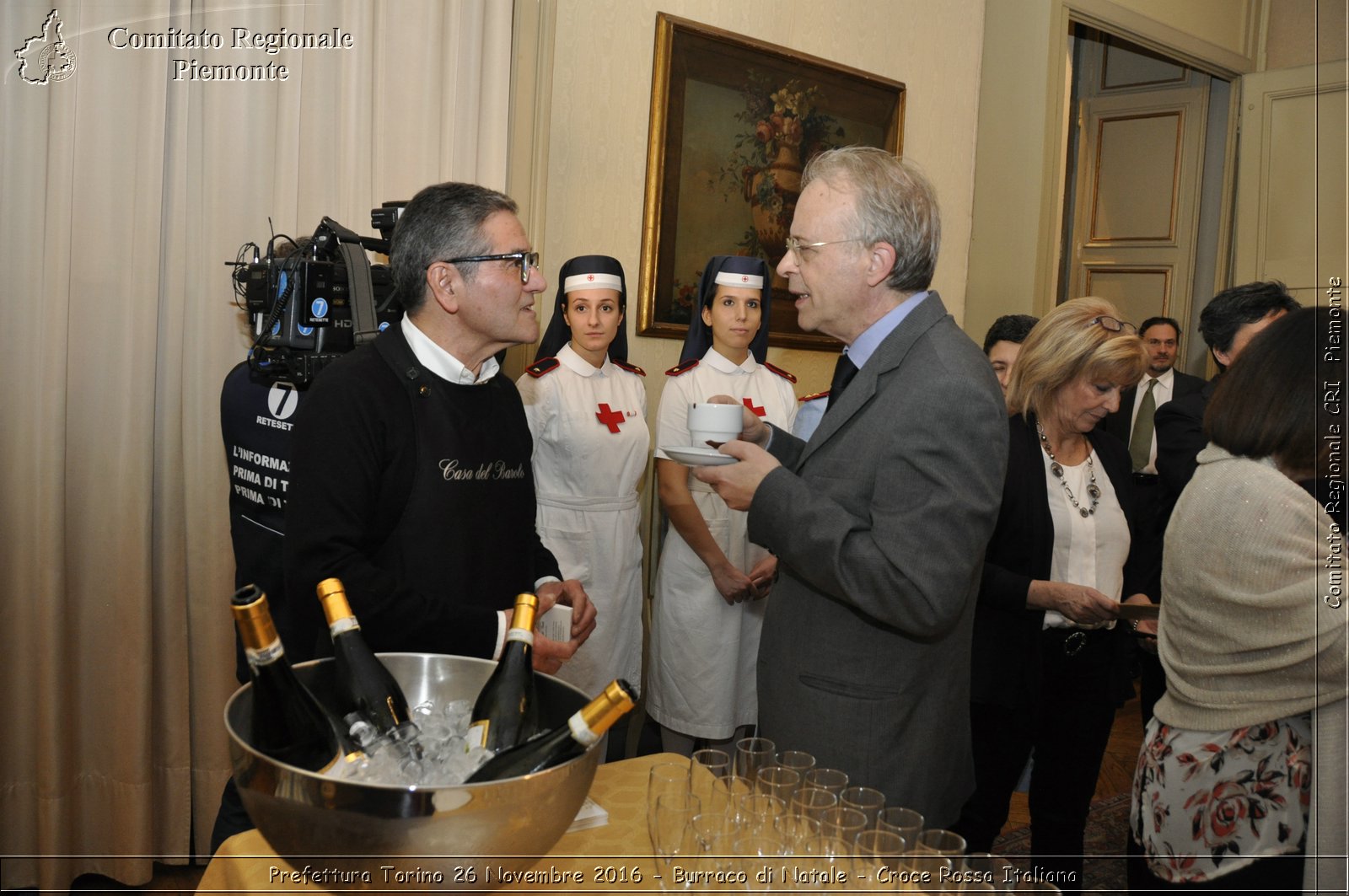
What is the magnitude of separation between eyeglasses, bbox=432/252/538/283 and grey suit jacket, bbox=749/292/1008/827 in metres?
0.68

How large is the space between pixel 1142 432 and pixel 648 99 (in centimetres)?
326

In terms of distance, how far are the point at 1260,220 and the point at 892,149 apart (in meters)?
2.19

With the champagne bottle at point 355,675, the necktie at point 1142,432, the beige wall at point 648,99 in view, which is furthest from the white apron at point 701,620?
the necktie at point 1142,432

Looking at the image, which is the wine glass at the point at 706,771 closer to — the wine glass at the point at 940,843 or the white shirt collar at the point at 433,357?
the wine glass at the point at 940,843

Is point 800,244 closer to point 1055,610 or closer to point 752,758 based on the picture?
point 752,758

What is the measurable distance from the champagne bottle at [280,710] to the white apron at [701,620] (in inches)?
93.4

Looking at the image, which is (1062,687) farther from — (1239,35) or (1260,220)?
(1239,35)

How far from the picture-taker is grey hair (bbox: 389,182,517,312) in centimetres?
196

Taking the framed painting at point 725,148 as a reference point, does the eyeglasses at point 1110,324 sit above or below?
below

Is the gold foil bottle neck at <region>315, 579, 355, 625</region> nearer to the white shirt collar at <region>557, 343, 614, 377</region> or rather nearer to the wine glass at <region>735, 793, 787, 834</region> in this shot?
the wine glass at <region>735, 793, 787, 834</region>

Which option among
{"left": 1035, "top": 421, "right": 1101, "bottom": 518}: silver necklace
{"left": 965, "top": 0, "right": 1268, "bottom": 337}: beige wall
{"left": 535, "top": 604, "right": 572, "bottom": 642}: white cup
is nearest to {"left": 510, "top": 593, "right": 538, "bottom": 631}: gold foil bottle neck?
{"left": 535, "top": 604, "right": 572, "bottom": 642}: white cup

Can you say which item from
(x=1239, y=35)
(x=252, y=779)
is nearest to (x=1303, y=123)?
(x=1239, y=35)

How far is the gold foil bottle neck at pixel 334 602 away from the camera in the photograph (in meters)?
1.17

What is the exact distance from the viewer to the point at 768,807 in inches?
44.1
